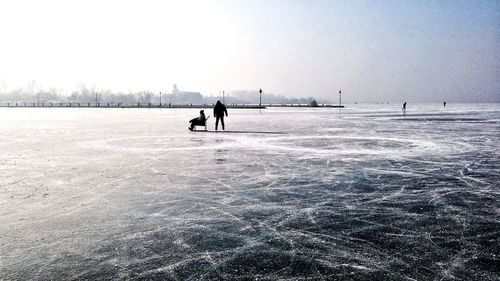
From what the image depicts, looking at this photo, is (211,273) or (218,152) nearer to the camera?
(211,273)

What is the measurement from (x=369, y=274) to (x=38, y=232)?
3792mm

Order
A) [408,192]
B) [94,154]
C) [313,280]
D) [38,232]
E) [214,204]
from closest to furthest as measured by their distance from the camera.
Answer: [313,280] → [38,232] → [214,204] → [408,192] → [94,154]

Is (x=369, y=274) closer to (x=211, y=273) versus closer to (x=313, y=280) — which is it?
(x=313, y=280)

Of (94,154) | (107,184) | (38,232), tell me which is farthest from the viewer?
(94,154)

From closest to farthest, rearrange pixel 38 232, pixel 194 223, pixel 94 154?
1. pixel 38 232
2. pixel 194 223
3. pixel 94 154

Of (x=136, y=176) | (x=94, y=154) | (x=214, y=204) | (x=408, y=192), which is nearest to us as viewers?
(x=214, y=204)

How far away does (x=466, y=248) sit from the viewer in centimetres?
422

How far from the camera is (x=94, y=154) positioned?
11.9m

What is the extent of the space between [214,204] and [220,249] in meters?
1.92

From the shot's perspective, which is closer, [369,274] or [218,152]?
[369,274]

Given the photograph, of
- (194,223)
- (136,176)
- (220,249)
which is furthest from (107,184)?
(220,249)

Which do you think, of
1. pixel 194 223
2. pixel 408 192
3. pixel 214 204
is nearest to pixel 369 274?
pixel 194 223

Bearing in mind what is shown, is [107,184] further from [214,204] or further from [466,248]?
[466,248]

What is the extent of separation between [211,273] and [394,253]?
190 centimetres
